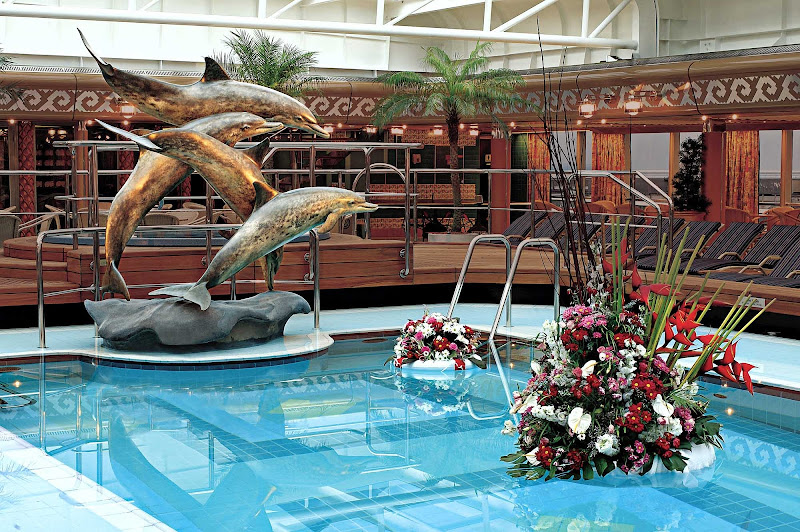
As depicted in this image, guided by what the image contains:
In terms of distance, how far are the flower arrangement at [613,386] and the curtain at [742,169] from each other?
52.1ft

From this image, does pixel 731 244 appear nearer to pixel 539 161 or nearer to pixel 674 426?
pixel 674 426

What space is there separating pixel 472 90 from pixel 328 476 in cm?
1221

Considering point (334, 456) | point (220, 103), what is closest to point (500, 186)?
point (220, 103)

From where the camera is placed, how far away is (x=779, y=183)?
1962cm

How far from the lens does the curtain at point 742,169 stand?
19781 mm

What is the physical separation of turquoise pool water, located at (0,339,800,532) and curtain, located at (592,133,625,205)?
1535 cm

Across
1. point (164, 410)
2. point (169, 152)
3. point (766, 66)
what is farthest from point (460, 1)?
point (164, 410)

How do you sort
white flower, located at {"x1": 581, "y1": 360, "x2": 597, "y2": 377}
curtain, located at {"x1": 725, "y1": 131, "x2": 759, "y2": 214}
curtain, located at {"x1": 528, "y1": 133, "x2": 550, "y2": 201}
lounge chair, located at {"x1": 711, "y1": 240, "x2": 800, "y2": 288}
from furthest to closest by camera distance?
curtain, located at {"x1": 528, "y1": 133, "x2": 550, "y2": 201} < curtain, located at {"x1": 725, "y1": 131, "x2": 759, "y2": 214} < lounge chair, located at {"x1": 711, "y1": 240, "x2": 800, "y2": 288} < white flower, located at {"x1": 581, "y1": 360, "x2": 597, "y2": 377}

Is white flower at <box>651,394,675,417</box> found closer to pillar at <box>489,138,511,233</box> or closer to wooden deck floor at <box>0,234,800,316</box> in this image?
wooden deck floor at <box>0,234,800,316</box>

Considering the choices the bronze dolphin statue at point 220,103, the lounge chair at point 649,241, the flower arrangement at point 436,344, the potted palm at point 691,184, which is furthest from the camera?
the potted palm at point 691,184

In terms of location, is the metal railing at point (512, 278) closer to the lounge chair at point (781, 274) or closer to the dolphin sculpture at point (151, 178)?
the dolphin sculpture at point (151, 178)

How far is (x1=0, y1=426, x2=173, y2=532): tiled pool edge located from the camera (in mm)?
4311

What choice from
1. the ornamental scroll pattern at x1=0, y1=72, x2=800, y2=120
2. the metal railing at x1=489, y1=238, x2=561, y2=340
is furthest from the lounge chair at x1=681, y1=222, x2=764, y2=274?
the metal railing at x1=489, y1=238, x2=561, y2=340

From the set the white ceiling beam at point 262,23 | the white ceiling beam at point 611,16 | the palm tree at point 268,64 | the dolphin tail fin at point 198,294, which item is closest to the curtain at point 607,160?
the white ceiling beam at point 262,23
